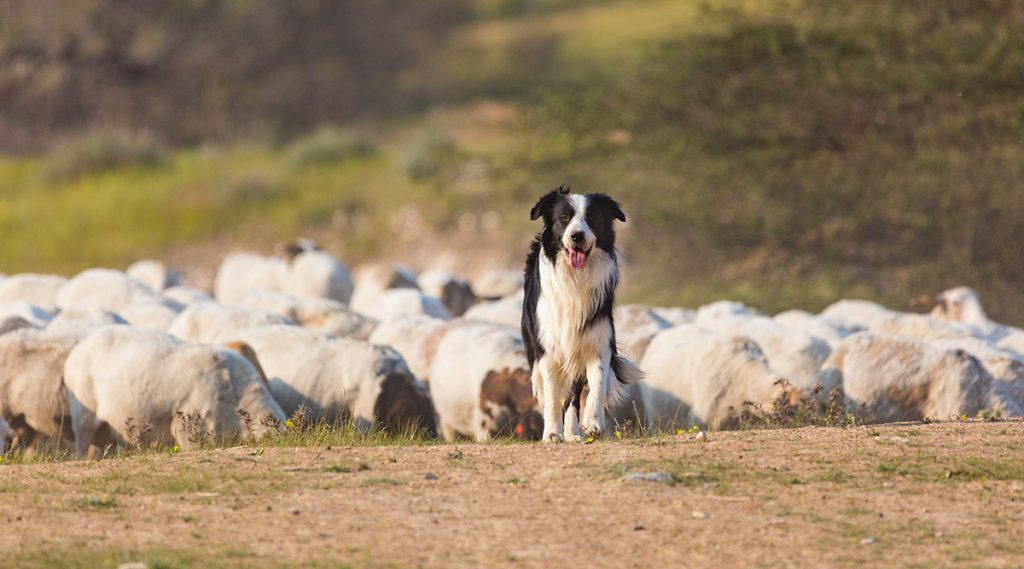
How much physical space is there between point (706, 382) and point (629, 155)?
1281cm

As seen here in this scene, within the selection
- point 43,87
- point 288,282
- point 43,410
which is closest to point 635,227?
point 288,282

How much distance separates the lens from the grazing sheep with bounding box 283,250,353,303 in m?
20.3

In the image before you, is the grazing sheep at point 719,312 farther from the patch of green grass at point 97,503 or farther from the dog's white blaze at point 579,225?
the patch of green grass at point 97,503

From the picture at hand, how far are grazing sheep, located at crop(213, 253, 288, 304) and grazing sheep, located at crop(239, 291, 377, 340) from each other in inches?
243

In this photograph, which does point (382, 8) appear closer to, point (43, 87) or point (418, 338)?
point (43, 87)

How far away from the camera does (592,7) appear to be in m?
55.1

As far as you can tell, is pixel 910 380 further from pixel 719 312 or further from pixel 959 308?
pixel 959 308

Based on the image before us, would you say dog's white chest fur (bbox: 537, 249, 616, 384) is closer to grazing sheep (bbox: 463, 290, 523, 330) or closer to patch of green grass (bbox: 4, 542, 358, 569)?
patch of green grass (bbox: 4, 542, 358, 569)

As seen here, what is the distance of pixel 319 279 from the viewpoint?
20.4m

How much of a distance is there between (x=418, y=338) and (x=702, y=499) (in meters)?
6.01

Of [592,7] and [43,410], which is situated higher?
[592,7]

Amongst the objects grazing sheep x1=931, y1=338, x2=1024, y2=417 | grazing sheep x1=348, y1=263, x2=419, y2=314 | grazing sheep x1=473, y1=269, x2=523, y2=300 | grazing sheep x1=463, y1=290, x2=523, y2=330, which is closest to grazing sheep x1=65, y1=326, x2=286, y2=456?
grazing sheep x1=463, y1=290, x2=523, y2=330

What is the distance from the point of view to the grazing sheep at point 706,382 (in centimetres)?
1077

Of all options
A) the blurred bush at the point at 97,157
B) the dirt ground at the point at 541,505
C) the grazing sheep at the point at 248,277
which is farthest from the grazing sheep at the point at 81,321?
the blurred bush at the point at 97,157
